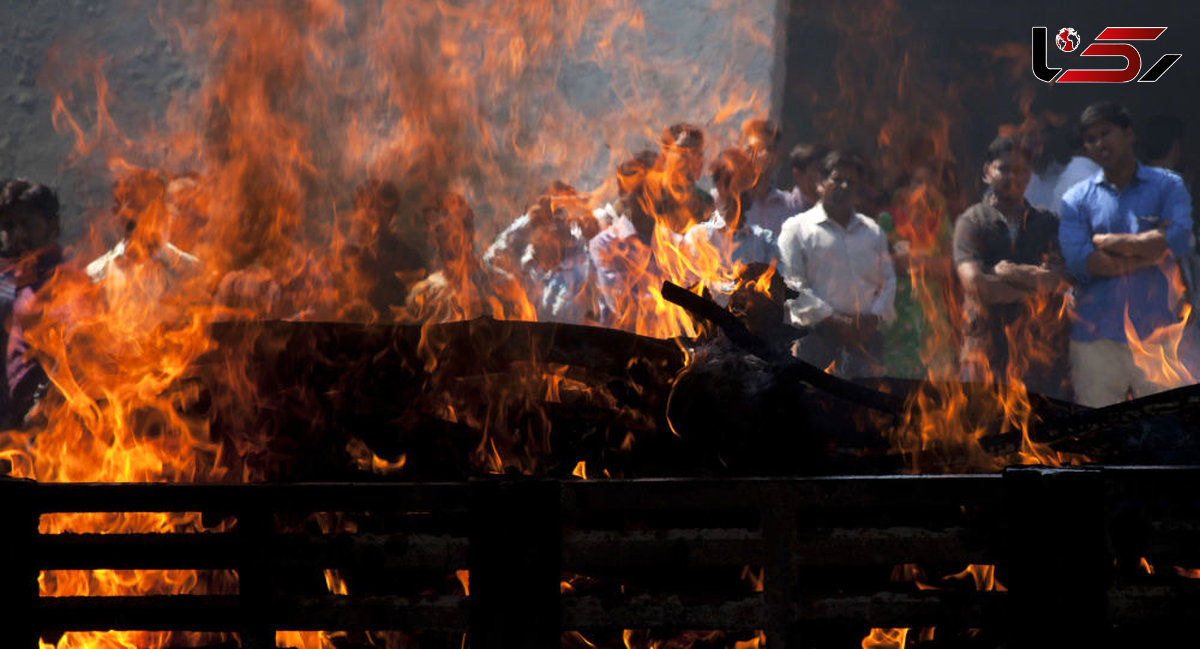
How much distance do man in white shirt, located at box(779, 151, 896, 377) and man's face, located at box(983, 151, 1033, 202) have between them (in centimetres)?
91

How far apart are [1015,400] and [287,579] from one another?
2898mm

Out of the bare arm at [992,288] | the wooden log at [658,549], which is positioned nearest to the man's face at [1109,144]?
the bare arm at [992,288]

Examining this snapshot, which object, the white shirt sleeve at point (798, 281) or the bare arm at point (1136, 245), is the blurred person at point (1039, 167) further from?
the white shirt sleeve at point (798, 281)

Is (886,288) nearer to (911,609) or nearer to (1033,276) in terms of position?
(1033,276)

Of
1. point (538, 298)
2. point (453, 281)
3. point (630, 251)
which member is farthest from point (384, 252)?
point (630, 251)

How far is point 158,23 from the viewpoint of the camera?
→ 574 inches

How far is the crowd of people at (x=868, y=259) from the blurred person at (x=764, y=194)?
0.05 feet

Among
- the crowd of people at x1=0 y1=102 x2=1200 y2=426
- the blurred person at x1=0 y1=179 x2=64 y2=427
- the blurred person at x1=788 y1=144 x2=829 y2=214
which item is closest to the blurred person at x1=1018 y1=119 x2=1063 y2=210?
the crowd of people at x1=0 y1=102 x2=1200 y2=426

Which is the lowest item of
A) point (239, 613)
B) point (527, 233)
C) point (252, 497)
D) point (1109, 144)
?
point (239, 613)

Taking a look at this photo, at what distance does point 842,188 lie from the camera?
7.77 metres

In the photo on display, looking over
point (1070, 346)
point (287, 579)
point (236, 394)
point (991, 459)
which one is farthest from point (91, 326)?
point (1070, 346)

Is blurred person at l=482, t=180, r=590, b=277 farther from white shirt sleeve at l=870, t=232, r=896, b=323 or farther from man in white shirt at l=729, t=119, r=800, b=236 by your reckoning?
white shirt sleeve at l=870, t=232, r=896, b=323

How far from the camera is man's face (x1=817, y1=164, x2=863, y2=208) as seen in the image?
778cm

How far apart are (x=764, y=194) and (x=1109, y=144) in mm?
2555
